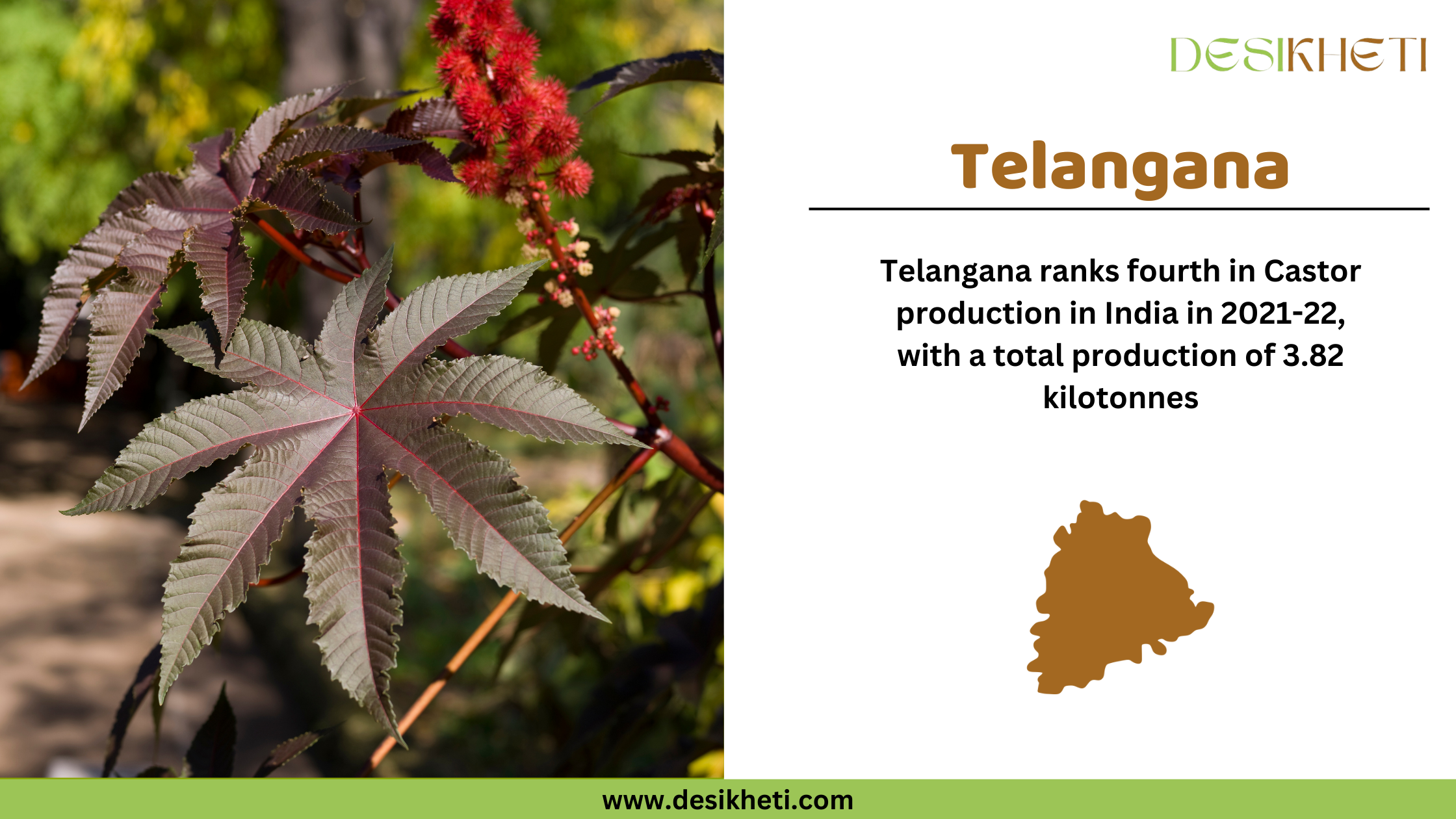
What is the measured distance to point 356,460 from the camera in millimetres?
701

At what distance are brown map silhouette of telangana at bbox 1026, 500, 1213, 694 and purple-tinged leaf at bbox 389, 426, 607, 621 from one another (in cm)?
33

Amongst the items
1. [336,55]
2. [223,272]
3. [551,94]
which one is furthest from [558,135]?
[336,55]

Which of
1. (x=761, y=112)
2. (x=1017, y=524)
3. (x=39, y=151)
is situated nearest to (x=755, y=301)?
(x=761, y=112)

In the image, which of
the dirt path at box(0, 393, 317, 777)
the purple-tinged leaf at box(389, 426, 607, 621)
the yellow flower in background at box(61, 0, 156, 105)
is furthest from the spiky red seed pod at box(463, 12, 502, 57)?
the yellow flower in background at box(61, 0, 156, 105)

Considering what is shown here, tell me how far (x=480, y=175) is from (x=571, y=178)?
0.25 feet

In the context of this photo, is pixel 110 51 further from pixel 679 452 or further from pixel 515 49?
pixel 679 452

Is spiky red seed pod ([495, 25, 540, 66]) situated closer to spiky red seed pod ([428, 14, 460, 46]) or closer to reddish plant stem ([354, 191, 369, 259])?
spiky red seed pod ([428, 14, 460, 46])

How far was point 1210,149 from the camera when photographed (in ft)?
2.27

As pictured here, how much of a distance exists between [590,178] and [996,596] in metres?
0.47

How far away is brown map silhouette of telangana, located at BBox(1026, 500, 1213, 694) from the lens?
27.3 inches

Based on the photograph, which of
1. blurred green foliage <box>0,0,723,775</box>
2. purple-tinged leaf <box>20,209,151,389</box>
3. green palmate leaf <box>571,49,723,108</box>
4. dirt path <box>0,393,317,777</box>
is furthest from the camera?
dirt path <box>0,393,317,777</box>

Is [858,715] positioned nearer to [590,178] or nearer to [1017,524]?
[1017,524]

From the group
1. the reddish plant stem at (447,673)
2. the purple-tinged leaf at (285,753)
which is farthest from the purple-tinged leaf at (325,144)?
the purple-tinged leaf at (285,753)

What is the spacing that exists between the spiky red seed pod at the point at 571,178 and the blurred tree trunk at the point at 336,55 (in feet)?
12.1
